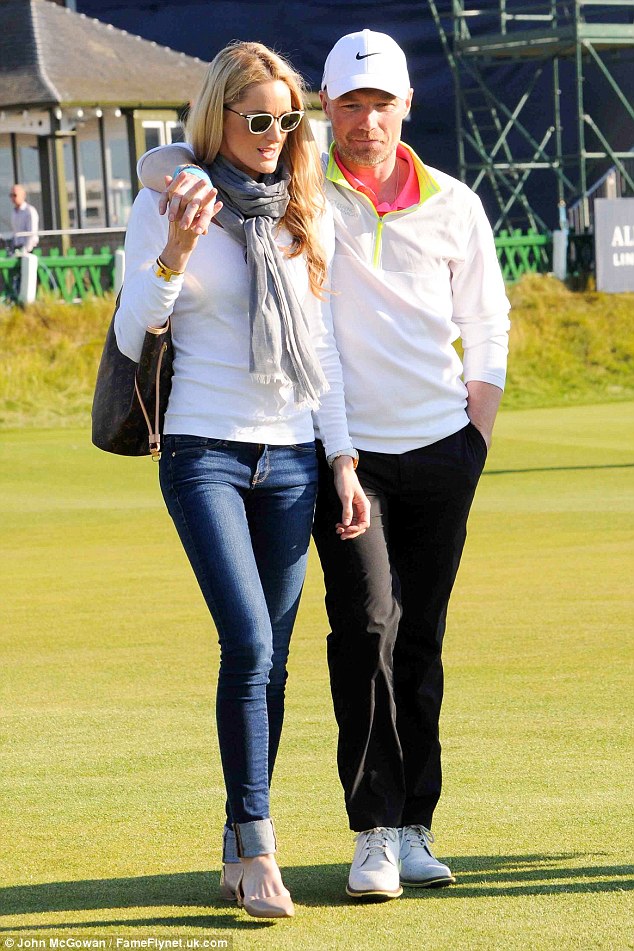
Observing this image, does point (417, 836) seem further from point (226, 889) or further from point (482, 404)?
point (482, 404)

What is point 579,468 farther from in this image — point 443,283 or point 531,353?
point 443,283

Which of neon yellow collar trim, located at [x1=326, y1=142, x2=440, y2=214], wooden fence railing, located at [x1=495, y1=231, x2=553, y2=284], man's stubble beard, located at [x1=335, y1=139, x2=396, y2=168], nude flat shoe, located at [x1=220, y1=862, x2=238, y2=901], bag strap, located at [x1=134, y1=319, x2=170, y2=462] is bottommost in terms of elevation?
wooden fence railing, located at [x1=495, y1=231, x2=553, y2=284]

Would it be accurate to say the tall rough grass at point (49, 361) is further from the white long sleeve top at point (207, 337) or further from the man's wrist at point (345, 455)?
the white long sleeve top at point (207, 337)

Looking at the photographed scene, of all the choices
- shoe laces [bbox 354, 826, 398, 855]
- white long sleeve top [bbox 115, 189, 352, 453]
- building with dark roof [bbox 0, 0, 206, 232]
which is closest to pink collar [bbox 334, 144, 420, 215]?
white long sleeve top [bbox 115, 189, 352, 453]

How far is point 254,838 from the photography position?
3543 mm

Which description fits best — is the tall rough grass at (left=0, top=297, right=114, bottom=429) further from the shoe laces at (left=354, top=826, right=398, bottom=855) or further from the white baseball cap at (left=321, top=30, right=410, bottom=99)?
the shoe laces at (left=354, top=826, right=398, bottom=855)

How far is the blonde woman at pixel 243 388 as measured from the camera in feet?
11.6

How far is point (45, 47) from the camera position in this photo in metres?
26.4

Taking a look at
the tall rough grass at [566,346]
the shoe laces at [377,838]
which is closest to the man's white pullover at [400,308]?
the shoe laces at [377,838]

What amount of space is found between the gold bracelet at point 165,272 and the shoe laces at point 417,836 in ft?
4.72

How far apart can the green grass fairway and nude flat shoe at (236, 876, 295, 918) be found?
2cm

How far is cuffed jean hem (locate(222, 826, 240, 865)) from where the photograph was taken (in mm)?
3602

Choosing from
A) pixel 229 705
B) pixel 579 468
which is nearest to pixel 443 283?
pixel 229 705

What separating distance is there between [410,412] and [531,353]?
59.1 ft
